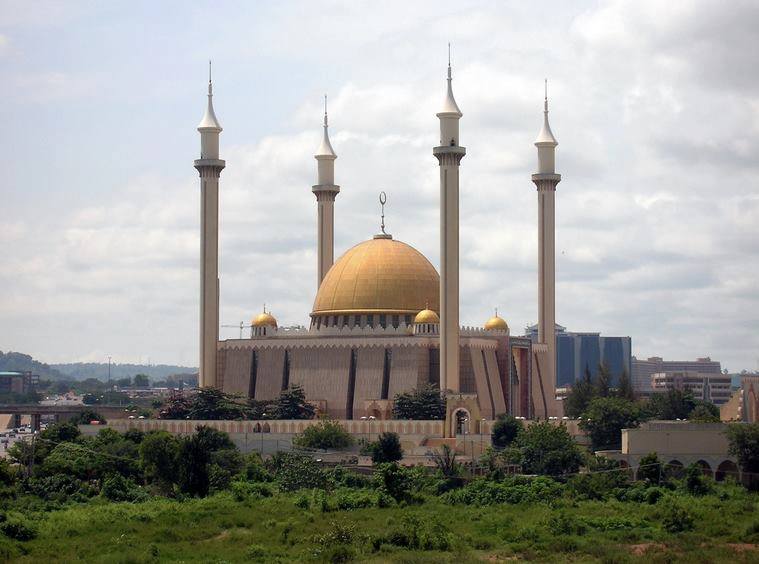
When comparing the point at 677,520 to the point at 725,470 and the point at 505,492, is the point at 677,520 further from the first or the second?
the point at 725,470

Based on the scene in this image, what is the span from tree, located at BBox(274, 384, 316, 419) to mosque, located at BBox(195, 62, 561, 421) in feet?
4.62

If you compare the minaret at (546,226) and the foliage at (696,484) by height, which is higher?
the minaret at (546,226)

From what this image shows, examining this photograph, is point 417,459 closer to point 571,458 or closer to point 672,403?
point 571,458

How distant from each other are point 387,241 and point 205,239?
11.0 metres

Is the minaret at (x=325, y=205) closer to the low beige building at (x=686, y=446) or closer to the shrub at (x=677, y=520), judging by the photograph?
the low beige building at (x=686, y=446)

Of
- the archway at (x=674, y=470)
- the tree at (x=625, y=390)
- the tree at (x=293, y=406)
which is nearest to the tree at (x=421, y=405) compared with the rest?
the tree at (x=293, y=406)

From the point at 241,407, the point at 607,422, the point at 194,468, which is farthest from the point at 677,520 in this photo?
the point at 241,407

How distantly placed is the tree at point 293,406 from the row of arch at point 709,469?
21.9 m

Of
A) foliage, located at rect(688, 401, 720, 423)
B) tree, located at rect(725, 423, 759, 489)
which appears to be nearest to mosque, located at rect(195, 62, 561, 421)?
foliage, located at rect(688, 401, 720, 423)

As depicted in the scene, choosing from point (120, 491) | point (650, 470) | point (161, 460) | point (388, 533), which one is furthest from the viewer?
point (650, 470)

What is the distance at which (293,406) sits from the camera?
94.9m

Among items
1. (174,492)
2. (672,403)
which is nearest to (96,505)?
(174,492)

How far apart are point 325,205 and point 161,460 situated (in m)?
33.9

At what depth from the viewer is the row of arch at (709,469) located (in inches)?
3017
